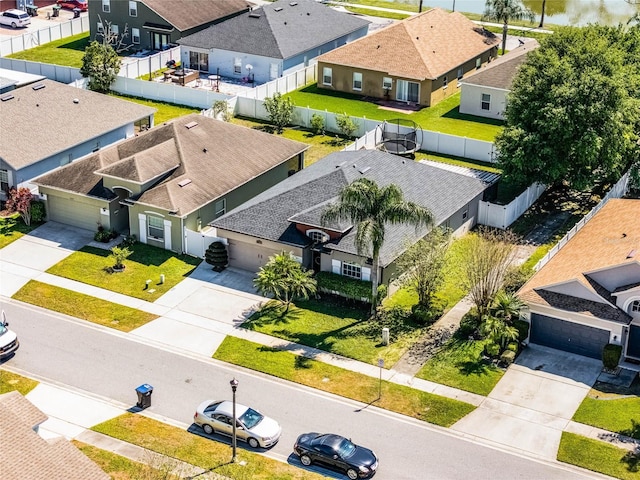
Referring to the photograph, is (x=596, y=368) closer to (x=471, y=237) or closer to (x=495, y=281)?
(x=495, y=281)

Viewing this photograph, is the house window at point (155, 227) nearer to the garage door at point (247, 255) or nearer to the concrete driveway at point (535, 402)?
the garage door at point (247, 255)

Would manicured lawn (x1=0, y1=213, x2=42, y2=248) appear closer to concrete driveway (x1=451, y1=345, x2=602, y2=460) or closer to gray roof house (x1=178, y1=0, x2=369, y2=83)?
gray roof house (x1=178, y1=0, x2=369, y2=83)

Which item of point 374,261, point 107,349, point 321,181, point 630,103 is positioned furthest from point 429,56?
point 107,349

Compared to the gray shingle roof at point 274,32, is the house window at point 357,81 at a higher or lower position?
lower

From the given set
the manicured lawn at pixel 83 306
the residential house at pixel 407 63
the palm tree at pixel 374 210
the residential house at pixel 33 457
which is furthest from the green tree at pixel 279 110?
the residential house at pixel 33 457

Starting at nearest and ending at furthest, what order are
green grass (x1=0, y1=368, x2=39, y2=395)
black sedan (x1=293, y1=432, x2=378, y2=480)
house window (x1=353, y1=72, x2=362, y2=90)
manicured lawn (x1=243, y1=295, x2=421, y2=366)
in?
black sedan (x1=293, y1=432, x2=378, y2=480) → green grass (x1=0, y1=368, x2=39, y2=395) → manicured lawn (x1=243, y1=295, x2=421, y2=366) → house window (x1=353, y1=72, x2=362, y2=90)

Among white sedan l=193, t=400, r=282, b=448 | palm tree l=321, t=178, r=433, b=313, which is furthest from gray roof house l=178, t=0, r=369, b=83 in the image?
white sedan l=193, t=400, r=282, b=448
